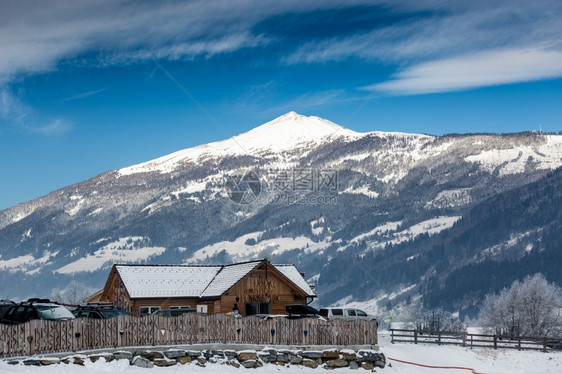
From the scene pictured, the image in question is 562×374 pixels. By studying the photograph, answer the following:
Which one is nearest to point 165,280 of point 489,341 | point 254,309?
point 254,309

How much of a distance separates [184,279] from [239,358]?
2536cm

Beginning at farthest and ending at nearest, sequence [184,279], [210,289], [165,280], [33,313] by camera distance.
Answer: [184,279] → [165,280] → [210,289] → [33,313]

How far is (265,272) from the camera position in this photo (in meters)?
66.6

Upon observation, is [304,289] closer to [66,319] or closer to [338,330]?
[338,330]

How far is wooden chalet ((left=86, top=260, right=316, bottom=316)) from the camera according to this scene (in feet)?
213

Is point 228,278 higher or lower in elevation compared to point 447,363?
higher

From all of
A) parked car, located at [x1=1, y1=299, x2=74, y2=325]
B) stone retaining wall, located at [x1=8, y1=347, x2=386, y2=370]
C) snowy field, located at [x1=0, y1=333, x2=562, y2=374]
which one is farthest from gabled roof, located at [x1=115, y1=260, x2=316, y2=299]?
parked car, located at [x1=1, y1=299, x2=74, y2=325]

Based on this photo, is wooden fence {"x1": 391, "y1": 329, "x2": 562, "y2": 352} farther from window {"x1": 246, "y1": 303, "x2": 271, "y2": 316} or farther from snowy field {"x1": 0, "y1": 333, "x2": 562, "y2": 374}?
window {"x1": 246, "y1": 303, "x2": 271, "y2": 316}

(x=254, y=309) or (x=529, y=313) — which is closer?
(x=254, y=309)

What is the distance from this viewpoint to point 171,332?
142 feet

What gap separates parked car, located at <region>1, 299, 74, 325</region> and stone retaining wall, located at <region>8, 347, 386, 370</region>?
3.21 m

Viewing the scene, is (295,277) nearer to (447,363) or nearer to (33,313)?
(447,363)

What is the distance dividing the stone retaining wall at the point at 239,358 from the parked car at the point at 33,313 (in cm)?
321

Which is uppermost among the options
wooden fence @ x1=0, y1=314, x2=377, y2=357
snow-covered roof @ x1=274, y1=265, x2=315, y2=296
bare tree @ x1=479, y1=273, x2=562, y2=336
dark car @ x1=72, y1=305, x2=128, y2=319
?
snow-covered roof @ x1=274, y1=265, x2=315, y2=296
